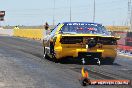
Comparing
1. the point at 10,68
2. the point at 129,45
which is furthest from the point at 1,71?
the point at 129,45

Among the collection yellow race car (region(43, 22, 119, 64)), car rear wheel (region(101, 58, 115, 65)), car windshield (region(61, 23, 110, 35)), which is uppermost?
car windshield (region(61, 23, 110, 35))

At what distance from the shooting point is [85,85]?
8.87m

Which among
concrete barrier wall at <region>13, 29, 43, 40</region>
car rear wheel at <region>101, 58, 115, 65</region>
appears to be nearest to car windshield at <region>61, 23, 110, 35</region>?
car rear wheel at <region>101, 58, 115, 65</region>

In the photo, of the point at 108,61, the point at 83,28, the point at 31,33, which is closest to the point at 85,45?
the point at 83,28

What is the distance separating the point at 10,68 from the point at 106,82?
566 centimetres

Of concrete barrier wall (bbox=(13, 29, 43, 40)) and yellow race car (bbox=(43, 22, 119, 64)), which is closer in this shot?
yellow race car (bbox=(43, 22, 119, 64))

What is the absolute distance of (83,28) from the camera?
51.9ft

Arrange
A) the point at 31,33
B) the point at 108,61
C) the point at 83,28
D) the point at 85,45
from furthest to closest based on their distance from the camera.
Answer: the point at 31,33, the point at 108,61, the point at 83,28, the point at 85,45

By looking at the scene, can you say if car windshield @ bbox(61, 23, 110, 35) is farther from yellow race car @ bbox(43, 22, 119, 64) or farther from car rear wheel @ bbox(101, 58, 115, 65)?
car rear wheel @ bbox(101, 58, 115, 65)

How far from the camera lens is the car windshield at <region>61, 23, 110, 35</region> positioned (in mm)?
15648

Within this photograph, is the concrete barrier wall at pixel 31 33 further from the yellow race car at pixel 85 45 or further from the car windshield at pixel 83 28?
the yellow race car at pixel 85 45

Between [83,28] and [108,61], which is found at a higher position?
[83,28]

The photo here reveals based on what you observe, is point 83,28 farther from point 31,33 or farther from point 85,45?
point 31,33

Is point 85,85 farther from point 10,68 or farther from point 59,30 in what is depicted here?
A: point 59,30
